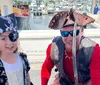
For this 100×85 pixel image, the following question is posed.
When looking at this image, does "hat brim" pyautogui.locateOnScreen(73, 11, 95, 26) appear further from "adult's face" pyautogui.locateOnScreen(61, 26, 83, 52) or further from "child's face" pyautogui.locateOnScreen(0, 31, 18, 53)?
"child's face" pyautogui.locateOnScreen(0, 31, 18, 53)

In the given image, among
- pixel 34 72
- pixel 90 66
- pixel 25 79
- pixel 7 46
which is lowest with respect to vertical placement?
pixel 34 72

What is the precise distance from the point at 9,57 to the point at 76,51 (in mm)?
439

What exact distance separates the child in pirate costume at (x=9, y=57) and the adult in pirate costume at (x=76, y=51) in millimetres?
256

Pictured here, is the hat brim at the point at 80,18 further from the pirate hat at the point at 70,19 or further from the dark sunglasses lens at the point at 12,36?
the dark sunglasses lens at the point at 12,36

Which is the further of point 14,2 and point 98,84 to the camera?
point 14,2

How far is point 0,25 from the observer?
1.05 m

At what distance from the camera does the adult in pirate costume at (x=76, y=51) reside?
1085 mm

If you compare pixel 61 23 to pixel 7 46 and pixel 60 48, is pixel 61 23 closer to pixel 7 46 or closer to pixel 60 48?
pixel 60 48

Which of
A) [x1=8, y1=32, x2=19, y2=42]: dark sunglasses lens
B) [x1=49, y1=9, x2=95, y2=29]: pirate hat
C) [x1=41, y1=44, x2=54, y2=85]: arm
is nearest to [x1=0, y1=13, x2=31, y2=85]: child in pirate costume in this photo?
[x1=8, y1=32, x2=19, y2=42]: dark sunglasses lens

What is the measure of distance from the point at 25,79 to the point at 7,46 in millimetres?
270

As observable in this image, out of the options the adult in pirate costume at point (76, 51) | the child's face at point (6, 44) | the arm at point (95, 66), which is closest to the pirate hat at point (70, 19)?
the adult in pirate costume at point (76, 51)

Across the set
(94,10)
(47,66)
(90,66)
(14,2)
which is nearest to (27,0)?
(14,2)

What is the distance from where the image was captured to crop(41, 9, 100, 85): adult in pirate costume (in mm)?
1085

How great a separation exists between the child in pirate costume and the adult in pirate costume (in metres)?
0.26
